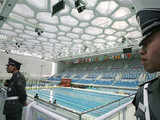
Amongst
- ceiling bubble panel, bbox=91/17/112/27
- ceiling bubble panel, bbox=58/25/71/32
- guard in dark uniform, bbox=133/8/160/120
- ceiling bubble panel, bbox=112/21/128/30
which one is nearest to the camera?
guard in dark uniform, bbox=133/8/160/120

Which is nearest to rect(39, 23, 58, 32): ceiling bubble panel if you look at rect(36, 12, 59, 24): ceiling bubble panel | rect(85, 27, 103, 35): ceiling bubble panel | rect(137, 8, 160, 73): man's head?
rect(36, 12, 59, 24): ceiling bubble panel

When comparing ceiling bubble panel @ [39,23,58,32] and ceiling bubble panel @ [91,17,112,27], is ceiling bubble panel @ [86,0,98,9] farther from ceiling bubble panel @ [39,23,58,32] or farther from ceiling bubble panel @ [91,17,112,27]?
ceiling bubble panel @ [39,23,58,32]

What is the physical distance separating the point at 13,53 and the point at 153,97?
21.8m

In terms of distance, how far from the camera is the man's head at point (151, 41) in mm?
473

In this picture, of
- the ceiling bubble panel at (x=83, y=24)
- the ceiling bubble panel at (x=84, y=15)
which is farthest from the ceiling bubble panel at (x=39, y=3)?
the ceiling bubble panel at (x=83, y=24)

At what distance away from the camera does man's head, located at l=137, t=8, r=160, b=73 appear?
1.55ft

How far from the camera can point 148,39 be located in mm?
514

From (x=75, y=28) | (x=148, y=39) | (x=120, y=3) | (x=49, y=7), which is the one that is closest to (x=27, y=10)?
(x=49, y=7)

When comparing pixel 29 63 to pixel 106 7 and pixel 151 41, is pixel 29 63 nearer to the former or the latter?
pixel 106 7

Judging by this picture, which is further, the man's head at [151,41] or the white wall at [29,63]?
the white wall at [29,63]

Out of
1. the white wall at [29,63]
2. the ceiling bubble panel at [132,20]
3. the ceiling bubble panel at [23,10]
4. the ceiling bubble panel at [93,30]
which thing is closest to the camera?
Result: the ceiling bubble panel at [23,10]

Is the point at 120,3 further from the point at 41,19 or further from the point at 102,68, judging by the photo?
the point at 102,68

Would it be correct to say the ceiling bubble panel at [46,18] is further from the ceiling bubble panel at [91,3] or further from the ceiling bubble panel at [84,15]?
the ceiling bubble panel at [91,3]

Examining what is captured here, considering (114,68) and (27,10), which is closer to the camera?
(27,10)
